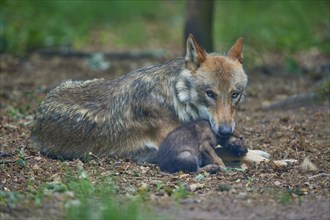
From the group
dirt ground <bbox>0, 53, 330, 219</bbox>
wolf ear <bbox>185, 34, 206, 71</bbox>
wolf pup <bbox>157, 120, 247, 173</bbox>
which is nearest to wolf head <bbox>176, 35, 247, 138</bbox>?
wolf ear <bbox>185, 34, 206, 71</bbox>

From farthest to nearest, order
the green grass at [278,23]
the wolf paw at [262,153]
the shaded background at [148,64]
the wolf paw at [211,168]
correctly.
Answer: the green grass at [278,23] → the wolf paw at [262,153] → the wolf paw at [211,168] → the shaded background at [148,64]

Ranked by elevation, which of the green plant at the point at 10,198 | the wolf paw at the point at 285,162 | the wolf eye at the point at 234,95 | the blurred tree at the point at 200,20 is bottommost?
the wolf paw at the point at 285,162

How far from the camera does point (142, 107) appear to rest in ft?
28.0

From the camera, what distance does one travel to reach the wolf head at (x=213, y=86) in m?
8.03

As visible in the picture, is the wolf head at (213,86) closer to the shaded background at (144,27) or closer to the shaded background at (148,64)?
the shaded background at (148,64)

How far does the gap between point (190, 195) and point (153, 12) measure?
14.3 metres

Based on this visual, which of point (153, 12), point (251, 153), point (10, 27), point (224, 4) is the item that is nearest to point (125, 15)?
point (153, 12)

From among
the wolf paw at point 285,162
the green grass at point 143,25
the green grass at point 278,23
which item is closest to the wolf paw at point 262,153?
the wolf paw at point 285,162

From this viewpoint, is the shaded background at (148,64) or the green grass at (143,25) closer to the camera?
the shaded background at (148,64)

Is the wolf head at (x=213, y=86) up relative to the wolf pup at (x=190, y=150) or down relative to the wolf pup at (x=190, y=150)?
up

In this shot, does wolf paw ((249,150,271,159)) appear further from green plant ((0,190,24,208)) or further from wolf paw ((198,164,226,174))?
green plant ((0,190,24,208))

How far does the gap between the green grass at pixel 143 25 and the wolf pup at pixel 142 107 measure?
606 centimetres

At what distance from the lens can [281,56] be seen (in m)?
15.9

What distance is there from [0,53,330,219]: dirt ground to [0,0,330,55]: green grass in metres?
3.34
